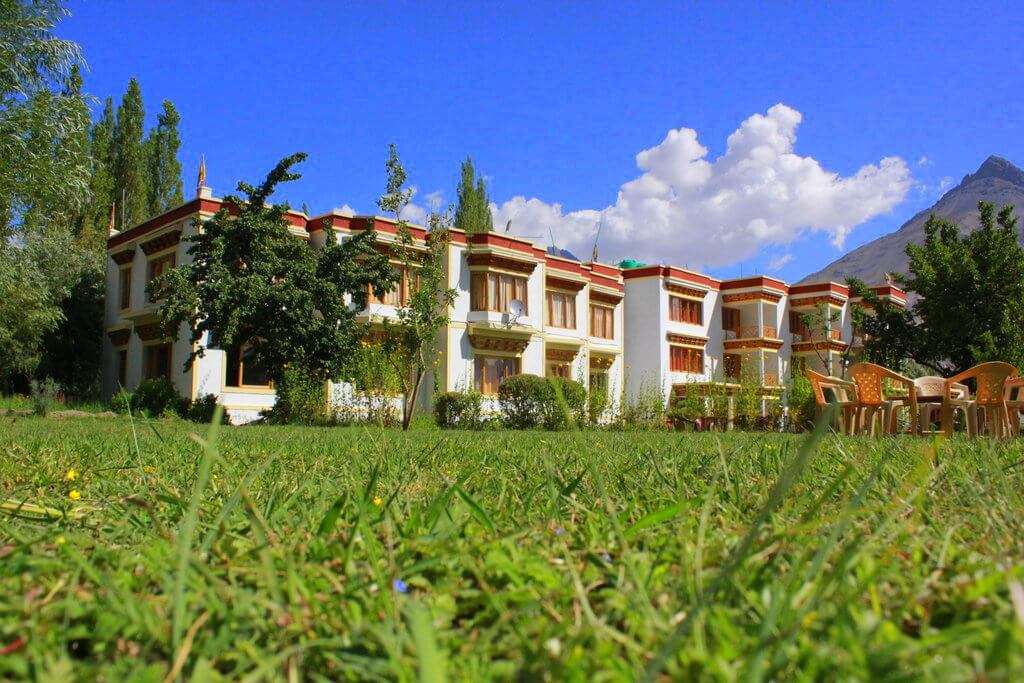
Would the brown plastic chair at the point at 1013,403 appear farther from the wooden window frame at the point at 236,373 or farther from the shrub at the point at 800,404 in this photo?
the wooden window frame at the point at 236,373

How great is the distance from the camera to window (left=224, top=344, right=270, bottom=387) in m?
23.2

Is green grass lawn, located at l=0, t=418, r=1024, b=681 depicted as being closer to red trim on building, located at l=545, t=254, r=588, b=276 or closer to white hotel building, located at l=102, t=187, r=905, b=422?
white hotel building, located at l=102, t=187, r=905, b=422

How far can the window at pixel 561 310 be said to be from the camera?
31409 mm

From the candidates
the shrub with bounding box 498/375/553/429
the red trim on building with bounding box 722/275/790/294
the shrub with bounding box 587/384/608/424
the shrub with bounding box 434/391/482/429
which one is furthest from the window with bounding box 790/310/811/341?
the shrub with bounding box 434/391/482/429

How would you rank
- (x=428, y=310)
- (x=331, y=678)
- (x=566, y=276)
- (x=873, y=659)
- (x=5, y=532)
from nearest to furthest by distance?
(x=873, y=659)
(x=331, y=678)
(x=5, y=532)
(x=428, y=310)
(x=566, y=276)

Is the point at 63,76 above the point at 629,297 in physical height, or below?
above

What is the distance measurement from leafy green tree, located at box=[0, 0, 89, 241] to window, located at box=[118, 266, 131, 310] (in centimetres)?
892

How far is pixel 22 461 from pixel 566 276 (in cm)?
2859

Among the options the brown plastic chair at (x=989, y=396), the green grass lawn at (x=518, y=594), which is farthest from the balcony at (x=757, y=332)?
the green grass lawn at (x=518, y=594)

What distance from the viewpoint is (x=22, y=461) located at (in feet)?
11.4

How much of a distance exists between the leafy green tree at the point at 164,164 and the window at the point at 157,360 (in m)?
14.5

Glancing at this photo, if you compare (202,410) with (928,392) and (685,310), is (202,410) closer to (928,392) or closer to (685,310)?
(928,392)

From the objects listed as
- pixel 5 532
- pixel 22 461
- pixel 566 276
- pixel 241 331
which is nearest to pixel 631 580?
pixel 5 532

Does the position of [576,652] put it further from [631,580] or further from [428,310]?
[428,310]
